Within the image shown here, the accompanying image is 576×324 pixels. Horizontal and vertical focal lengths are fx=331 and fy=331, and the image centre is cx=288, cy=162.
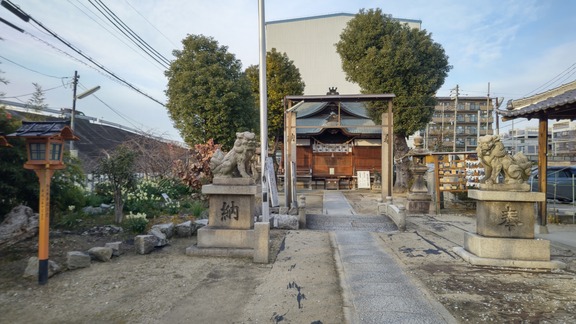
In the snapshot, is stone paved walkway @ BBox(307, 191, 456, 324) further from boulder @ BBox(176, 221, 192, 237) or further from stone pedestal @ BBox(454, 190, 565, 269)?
boulder @ BBox(176, 221, 192, 237)

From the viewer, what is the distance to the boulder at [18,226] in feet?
Answer: 20.5

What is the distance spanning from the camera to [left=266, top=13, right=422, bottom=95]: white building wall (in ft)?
140

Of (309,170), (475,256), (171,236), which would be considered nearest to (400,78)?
(309,170)

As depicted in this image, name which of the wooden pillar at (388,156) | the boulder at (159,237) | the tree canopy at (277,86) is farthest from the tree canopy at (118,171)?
the tree canopy at (277,86)

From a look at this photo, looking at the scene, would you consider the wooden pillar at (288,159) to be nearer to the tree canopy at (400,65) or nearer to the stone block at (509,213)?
the stone block at (509,213)

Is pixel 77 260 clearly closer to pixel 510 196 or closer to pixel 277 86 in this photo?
pixel 510 196

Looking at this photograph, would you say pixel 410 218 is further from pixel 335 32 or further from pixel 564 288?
pixel 335 32

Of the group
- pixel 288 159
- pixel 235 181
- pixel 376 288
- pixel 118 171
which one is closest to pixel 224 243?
pixel 235 181

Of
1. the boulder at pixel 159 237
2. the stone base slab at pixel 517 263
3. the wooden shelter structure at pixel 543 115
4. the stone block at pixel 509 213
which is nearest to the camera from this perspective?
the stone base slab at pixel 517 263

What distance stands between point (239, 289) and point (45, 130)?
399 cm

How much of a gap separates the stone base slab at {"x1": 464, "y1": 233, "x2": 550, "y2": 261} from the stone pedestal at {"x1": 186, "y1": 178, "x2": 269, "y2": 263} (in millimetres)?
4432

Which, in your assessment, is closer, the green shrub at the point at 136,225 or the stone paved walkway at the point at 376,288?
the stone paved walkway at the point at 376,288

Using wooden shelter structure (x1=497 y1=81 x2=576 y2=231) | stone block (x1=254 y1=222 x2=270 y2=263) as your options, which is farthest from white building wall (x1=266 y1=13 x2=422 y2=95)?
stone block (x1=254 y1=222 x2=270 y2=263)

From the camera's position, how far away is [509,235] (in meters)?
6.27
